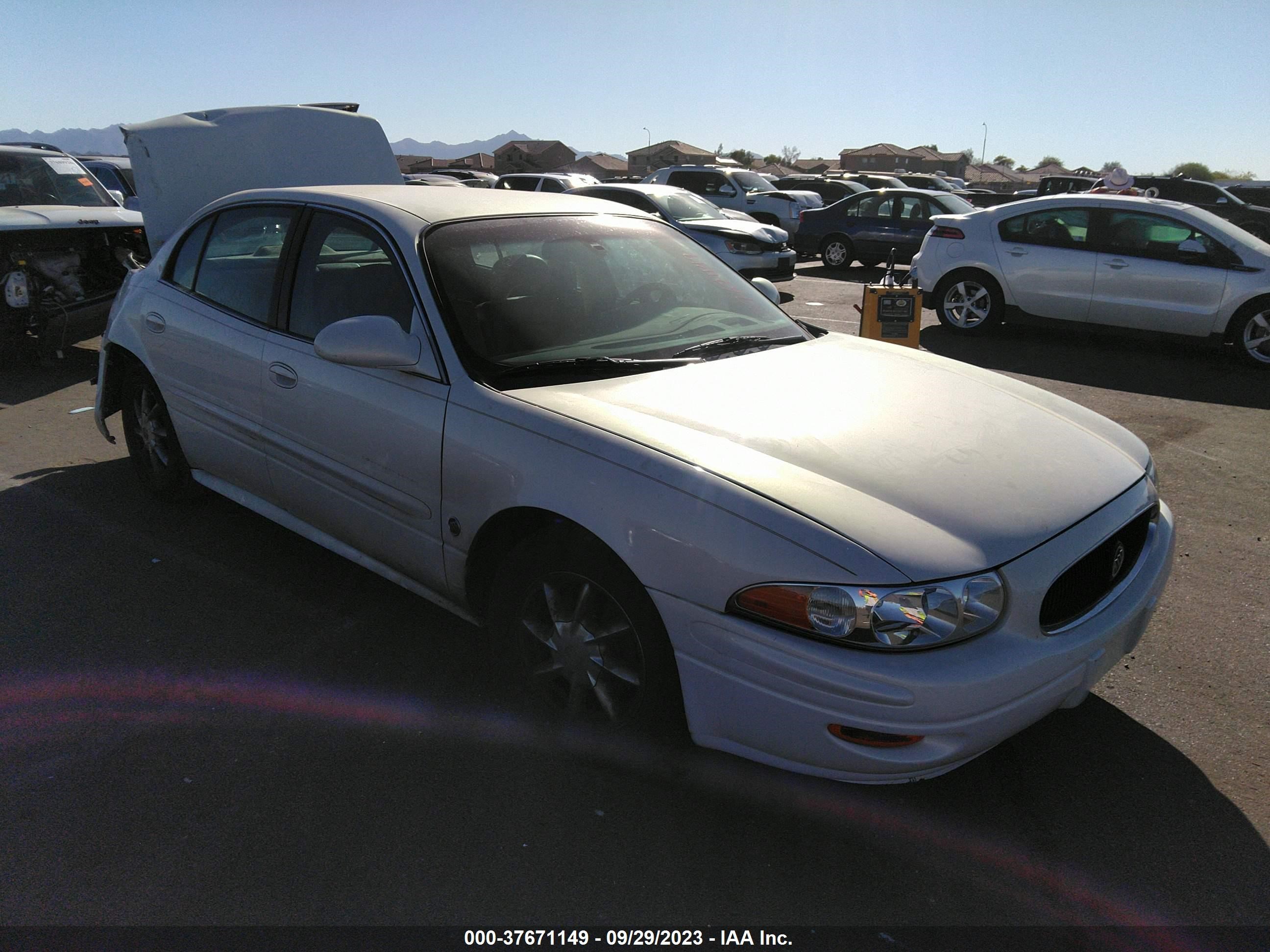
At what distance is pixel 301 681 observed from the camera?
3.29m

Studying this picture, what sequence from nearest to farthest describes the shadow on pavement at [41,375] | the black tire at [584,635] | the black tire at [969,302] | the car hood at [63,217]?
the black tire at [584,635], the shadow on pavement at [41,375], the car hood at [63,217], the black tire at [969,302]

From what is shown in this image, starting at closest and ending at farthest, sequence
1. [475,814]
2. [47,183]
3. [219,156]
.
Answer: [475,814] < [219,156] < [47,183]

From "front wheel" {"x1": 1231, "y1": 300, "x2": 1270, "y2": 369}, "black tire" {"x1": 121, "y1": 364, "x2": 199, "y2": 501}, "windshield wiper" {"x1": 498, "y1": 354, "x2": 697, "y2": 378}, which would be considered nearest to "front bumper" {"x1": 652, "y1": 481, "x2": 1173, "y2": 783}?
"windshield wiper" {"x1": 498, "y1": 354, "x2": 697, "y2": 378}

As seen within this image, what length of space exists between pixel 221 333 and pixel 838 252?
14.1m

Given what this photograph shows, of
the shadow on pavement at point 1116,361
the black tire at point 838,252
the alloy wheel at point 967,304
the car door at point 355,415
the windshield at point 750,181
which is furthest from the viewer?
the windshield at point 750,181

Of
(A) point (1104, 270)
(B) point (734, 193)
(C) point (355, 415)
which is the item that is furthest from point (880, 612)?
(B) point (734, 193)

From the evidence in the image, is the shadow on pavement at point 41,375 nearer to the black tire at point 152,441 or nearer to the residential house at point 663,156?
the black tire at point 152,441

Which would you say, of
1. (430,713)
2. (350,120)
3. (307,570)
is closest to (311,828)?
(430,713)

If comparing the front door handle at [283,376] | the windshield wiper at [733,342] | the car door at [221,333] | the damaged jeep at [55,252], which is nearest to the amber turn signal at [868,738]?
the windshield wiper at [733,342]

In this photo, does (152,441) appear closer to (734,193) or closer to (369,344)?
(369,344)

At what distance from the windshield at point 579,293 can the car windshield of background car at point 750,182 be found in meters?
16.8

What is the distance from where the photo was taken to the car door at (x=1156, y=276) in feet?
28.0

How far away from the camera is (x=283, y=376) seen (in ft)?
11.7

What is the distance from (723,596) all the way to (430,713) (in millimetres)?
1302
